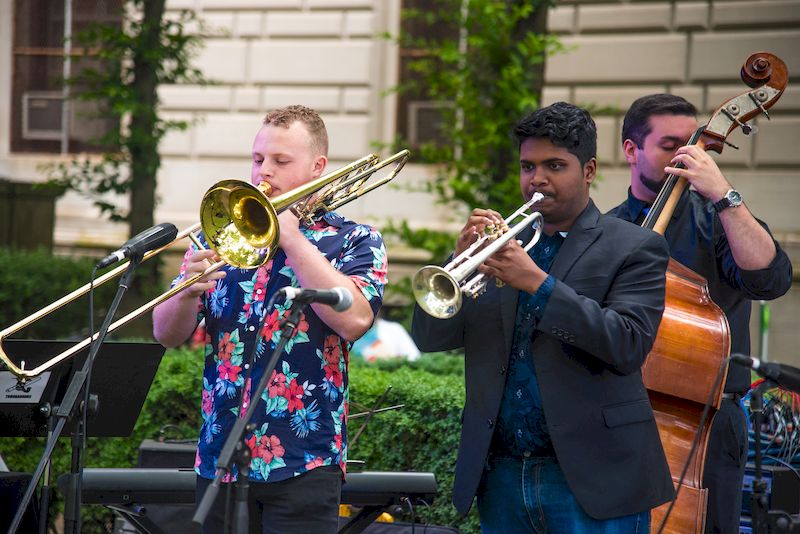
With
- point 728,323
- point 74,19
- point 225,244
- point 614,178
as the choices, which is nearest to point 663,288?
point 728,323

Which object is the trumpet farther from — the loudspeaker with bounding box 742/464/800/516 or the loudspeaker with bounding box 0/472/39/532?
the loudspeaker with bounding box 0/472/39/532

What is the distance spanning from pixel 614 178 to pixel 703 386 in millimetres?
8756

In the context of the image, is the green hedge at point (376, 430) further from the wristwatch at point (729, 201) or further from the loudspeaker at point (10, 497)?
the wristwatch at point (729, 201)

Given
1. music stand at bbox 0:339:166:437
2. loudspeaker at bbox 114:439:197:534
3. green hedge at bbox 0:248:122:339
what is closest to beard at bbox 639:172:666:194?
music stand at bbox 0:339:166:437

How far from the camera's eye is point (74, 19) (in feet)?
50.0

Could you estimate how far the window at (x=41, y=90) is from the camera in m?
15.5

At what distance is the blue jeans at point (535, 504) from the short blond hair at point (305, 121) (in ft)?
4.06

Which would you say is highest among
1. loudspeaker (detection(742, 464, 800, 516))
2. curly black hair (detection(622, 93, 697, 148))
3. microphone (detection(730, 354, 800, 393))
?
curly black hair (detection(622, 93, 697, 148))

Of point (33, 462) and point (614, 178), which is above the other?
point (614, 178)

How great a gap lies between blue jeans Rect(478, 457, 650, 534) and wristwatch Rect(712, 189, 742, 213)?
1244mm

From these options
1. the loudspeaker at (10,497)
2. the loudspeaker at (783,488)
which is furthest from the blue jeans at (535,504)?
the loudspeaker at (10,497)

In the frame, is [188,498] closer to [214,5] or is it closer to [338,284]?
[338,284]

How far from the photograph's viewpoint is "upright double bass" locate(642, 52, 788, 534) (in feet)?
11.9

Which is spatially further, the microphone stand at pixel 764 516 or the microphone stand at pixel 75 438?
the microphone stand at pixel 764 516
